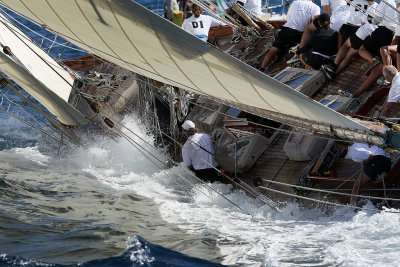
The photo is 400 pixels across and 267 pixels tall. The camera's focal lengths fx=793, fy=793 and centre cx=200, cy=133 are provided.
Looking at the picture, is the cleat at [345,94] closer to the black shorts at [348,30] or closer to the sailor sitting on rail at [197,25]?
the black shorts at [348,30]

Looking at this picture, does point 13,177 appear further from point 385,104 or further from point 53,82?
point 385,104

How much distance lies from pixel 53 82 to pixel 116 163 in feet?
5.91

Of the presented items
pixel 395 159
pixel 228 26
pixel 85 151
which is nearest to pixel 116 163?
pixel 85 151

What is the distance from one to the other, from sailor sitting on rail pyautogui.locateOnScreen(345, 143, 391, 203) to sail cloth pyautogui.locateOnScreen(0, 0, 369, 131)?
3.16 ft

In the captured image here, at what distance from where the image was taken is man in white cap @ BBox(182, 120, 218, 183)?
11891mm

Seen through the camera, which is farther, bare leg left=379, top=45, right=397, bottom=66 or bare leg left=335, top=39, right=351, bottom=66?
bare leg left=335, top=39, right=351, bottom=66

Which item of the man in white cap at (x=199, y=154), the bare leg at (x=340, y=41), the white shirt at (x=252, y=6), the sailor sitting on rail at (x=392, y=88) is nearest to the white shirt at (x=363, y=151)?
the sailor sitting on rail at (x=392, y=88)

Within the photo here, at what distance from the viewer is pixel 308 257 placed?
9.24 m

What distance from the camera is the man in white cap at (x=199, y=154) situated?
1189cm

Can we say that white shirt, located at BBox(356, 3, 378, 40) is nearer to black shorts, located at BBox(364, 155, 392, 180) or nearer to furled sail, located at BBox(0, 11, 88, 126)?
black shorts, located at BBox(364, 155, 392, 180)

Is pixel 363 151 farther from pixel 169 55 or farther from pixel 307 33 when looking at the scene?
pixel 307 33

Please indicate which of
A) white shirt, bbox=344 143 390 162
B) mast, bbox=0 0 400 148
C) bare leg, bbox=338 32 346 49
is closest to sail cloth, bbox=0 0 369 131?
mast, bbox=0 0 400 148

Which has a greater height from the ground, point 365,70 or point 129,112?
point 365,70

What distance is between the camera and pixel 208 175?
1200 cm
